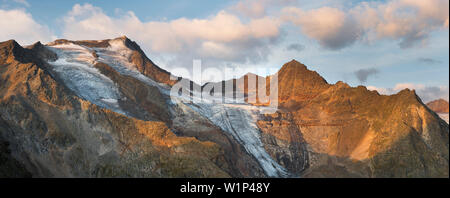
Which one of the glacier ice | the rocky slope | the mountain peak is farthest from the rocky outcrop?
the rocky slope

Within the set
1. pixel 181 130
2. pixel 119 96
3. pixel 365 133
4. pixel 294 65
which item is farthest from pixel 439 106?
pixel 119 96

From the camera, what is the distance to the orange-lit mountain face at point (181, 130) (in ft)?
168

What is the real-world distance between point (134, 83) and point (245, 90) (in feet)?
160

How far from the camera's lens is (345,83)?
81750mm

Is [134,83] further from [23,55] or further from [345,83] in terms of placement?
[345,83]

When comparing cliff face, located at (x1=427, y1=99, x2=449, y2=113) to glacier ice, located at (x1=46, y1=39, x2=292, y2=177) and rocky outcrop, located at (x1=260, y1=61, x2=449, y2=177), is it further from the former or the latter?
glacier ice, located at (x1=46, y1=39, x2=292, y2=177)

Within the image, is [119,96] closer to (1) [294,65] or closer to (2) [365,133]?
(2) [365,133]

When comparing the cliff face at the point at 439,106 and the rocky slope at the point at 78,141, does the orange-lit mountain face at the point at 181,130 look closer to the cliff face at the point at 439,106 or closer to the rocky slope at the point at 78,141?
the rocky slope at the point at 78,141

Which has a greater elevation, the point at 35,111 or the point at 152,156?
the point at 35,111

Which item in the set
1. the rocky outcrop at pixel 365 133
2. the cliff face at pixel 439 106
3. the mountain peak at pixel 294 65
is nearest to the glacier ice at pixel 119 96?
the rocky outcrop at pixel 365 133

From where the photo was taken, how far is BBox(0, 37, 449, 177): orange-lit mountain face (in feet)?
168

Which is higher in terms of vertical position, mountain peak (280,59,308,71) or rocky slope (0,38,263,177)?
mountain peak (280,59,308,71)

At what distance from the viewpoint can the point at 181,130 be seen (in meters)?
66.4
